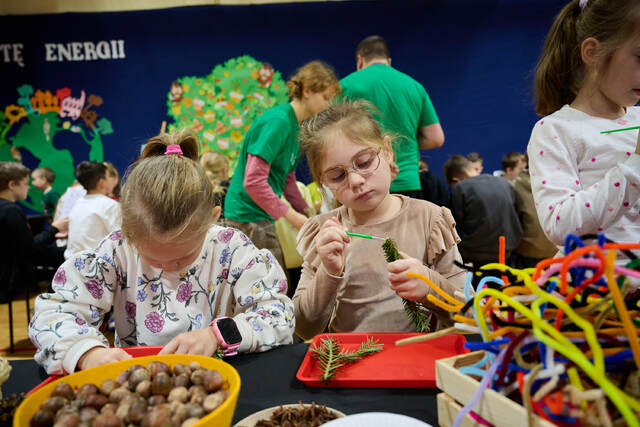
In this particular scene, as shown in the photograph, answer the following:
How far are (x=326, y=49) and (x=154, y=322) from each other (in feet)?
13.9

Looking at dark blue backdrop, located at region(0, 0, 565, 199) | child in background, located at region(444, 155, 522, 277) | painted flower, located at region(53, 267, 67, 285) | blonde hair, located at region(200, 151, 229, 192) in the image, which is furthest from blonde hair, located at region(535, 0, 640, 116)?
dark blue backdrop, located at region(0, 0, 565, 199)

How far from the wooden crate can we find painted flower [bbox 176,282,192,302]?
2.55ft

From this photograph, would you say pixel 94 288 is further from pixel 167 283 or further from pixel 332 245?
pixel 332 245

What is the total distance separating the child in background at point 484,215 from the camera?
3488 mm

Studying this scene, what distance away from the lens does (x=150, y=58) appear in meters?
4.88

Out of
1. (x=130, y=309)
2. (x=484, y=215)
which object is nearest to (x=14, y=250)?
(x=130, y=309)

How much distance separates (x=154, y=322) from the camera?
1.15 metres

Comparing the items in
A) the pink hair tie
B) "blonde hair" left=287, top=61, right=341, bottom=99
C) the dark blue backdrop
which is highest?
the dark blue backdrop

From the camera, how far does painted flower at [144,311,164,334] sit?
1145mm

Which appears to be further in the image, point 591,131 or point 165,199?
point 591,131

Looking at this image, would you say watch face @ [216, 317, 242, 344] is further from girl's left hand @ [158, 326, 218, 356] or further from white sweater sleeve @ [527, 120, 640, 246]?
white sweater sleeve @ [527, 120, 640, 246]

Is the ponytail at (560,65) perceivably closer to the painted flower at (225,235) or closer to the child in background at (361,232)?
the child in background at (361,232)

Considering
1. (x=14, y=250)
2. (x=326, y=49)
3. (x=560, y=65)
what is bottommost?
(x=14, y=250)

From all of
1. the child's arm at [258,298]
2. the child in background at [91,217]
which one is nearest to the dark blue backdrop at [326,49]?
the child in background at [91,217]
